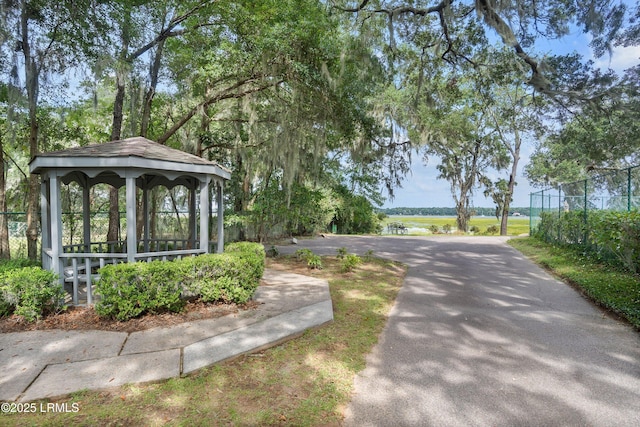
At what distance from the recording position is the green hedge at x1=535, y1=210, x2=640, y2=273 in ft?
17.9

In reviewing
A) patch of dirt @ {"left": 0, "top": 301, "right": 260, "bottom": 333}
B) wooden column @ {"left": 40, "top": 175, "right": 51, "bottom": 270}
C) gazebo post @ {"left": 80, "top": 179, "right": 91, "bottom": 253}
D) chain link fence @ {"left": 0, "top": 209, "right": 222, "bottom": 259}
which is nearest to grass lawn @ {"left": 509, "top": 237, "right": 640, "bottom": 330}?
patch of dirt @ {"left": 0, "top": 301, "right": 260, "bottom": 333}

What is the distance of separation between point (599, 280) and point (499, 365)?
4702mm

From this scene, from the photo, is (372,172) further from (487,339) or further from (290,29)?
(487,339)

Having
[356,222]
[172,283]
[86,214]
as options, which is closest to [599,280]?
[172,283]

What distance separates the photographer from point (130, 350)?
3.41 metres

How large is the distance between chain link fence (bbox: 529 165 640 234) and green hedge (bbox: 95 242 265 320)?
8.46m

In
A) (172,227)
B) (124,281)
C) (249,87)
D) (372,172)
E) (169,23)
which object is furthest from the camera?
(372,172)

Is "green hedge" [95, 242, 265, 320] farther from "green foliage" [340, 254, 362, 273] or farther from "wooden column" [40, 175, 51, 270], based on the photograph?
"green foliage" [340, 254, 362, 273]

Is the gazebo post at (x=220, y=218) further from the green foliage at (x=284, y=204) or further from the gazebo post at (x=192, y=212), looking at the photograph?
the green foliage at (x=284, y=204)

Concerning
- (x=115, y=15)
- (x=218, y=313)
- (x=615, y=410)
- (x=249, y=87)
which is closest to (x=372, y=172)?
(x=249, y=87)

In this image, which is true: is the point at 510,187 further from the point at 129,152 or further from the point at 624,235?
the point at 129,152

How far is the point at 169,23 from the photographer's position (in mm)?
9391

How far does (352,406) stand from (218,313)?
2.63m

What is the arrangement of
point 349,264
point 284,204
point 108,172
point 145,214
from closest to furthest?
point 108,172 < point 145,214 < point 349,264 < point 284,204
